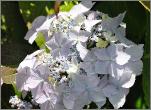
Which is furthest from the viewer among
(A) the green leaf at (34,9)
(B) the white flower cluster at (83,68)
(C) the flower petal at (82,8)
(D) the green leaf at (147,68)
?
(A) the green leaf at (34,9)

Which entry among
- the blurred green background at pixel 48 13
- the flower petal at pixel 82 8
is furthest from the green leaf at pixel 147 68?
the flower petal at pixel 82 8

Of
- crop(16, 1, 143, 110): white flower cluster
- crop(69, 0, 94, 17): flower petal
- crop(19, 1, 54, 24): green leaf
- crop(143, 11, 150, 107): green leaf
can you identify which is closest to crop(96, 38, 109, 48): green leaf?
crop(16, 1, 143, 110): white flower cluster

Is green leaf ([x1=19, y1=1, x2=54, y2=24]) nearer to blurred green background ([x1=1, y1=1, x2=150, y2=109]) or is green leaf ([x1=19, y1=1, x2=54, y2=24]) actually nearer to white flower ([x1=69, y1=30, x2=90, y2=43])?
blurred green background ([x1=1, y1=1, x2=150, y2=109])

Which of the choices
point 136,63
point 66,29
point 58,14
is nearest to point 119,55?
point 136,63

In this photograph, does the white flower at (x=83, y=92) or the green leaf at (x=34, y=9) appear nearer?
the white flower at (x=83, y=92)

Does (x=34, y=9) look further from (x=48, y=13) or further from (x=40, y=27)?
(x=40, y=27)

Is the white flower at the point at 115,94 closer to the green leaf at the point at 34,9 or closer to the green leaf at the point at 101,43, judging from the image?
the green leaf at the point at 101,43
